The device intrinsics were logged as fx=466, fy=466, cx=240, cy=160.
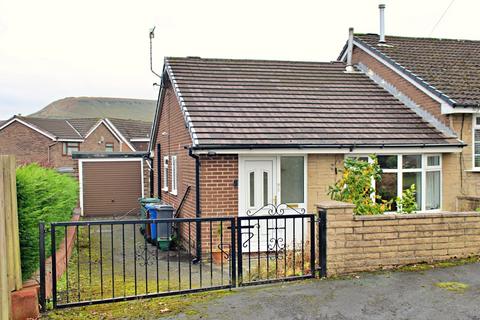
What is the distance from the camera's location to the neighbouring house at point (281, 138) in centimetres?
1008

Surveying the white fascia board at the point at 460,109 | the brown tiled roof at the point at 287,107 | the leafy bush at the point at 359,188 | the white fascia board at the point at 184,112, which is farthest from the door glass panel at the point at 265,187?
the white fascia board at the point at 460,109

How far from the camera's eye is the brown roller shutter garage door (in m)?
20.5

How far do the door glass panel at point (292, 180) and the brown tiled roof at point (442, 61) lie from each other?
4.23 meters

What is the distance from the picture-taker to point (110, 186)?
68.2ft

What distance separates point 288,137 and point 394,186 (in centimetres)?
304

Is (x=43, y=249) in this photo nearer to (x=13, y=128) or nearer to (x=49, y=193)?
(x=49, y=193)

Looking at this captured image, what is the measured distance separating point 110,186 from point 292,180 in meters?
12.3

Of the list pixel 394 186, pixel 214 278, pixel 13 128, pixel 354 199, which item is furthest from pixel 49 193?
pixel 13 128

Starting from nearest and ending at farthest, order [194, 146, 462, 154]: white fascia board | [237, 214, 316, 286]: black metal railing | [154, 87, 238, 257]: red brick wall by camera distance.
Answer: [237, 214, 316, 286]: black metal railing, [194, 146, 462, 154]: white fascia board, [154, 87, 238, 257]: red brick wall

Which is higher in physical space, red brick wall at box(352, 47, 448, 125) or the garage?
red brick wall at box(352, 47, 448, 125)

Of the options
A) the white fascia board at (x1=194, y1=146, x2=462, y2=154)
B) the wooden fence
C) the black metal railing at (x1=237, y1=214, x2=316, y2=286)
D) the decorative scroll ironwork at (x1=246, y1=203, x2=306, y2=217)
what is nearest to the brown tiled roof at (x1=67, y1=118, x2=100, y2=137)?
the decorative scroll ironwork at (x1=246, y1=203, x2=306, y2=217)

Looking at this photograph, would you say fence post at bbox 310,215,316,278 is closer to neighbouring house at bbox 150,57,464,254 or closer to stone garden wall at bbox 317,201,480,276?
stone garden wall at bbox 317,201,480,276

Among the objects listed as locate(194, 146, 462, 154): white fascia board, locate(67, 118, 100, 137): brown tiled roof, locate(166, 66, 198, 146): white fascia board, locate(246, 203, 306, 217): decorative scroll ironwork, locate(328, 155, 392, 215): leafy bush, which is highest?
locate(67, 118, 100, 137): brown tiled roof

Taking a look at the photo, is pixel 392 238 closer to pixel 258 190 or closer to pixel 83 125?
pixel 258 190
